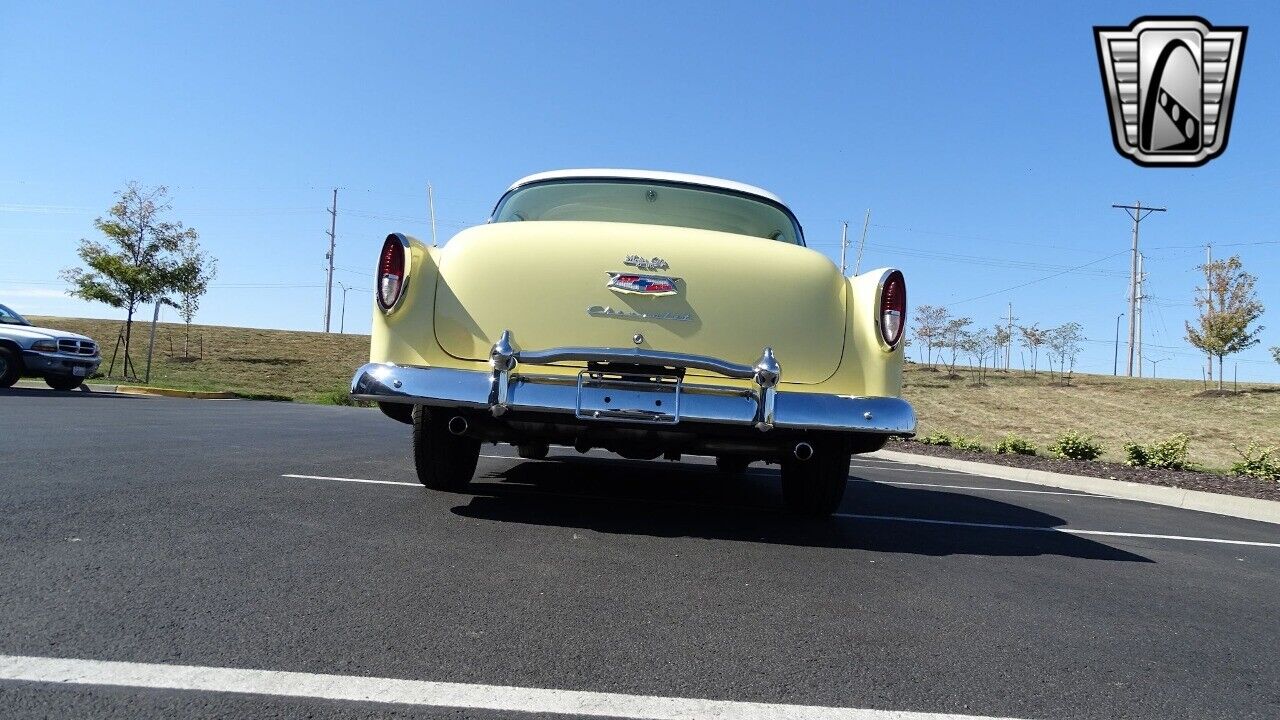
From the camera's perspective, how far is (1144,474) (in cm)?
906

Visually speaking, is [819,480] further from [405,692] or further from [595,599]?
[405,692]

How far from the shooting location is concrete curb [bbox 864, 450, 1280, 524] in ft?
22.4

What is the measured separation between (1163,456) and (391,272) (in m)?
9.35

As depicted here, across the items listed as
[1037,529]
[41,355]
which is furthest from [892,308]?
[41,355]

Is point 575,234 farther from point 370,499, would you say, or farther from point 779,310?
point 370,499

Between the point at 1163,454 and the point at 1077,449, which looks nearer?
the point at 1163,454

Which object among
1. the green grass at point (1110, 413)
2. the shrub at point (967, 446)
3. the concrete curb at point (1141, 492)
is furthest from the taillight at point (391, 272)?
the green grass at point (1110, 413)

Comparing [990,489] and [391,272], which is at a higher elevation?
[391,272]

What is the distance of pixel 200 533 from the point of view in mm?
3398

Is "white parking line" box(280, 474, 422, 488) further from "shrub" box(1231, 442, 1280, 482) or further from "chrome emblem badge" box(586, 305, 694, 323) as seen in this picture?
"shrub" box(1231, 442, 1280, 482)

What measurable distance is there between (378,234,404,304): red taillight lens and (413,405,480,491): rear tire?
2.00ft

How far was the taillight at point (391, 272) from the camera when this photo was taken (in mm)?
3936

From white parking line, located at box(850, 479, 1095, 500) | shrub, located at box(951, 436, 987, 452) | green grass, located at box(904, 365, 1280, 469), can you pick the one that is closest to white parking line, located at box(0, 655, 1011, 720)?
white parking line, located at box(850, 479, 1095, 500)

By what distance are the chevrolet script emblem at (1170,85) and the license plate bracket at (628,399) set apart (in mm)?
6056
